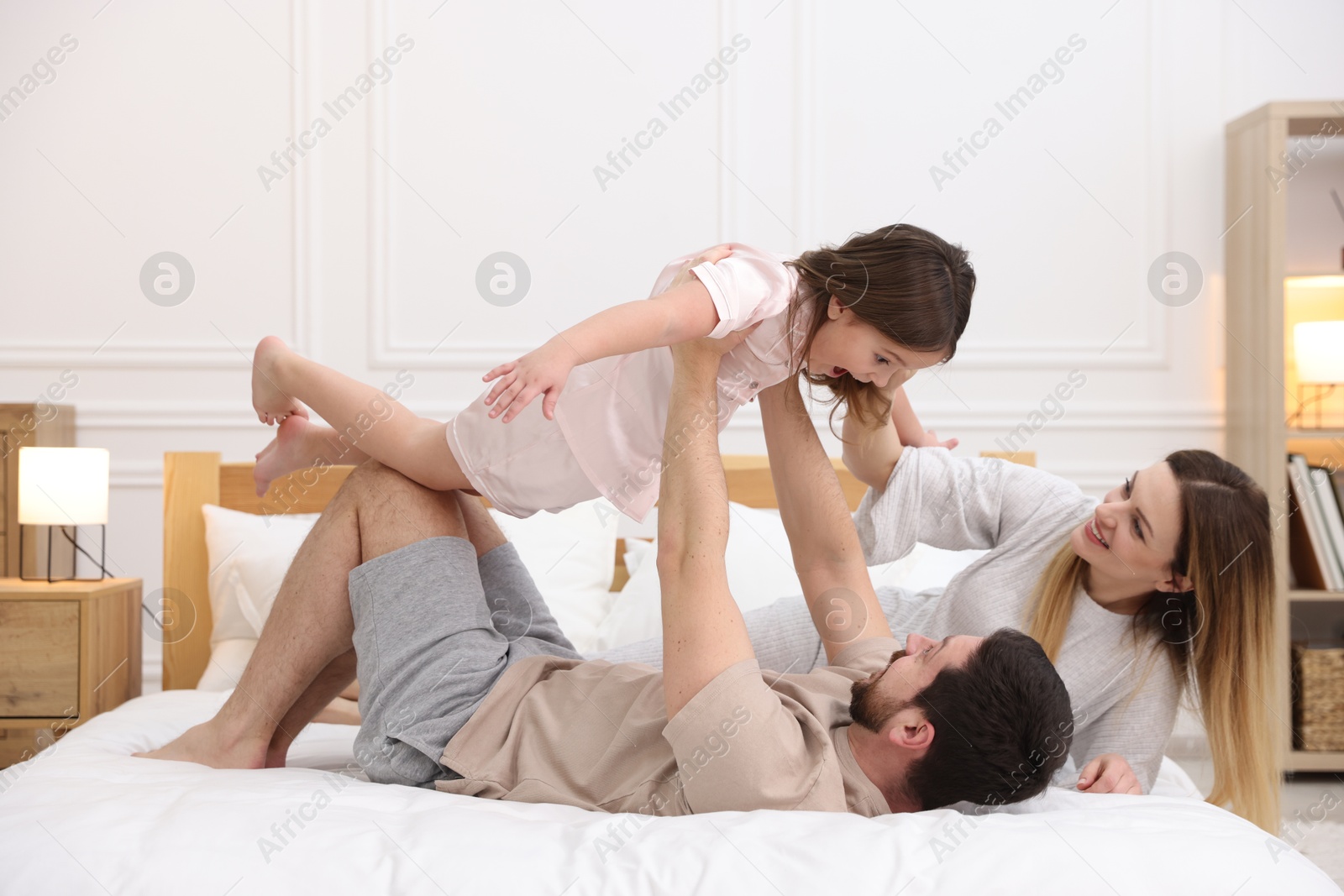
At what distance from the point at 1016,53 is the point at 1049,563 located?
1808 millimetres

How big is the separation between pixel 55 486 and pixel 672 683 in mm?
1720

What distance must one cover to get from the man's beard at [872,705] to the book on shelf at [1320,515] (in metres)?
2.13

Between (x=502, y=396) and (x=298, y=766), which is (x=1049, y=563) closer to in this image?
(x=502, y=396)

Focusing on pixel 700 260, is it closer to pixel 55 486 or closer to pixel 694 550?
pixel 694 550

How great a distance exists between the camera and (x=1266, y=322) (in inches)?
108

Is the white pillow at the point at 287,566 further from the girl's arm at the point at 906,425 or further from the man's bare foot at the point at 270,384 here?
the girl's arm at the point at 906,425

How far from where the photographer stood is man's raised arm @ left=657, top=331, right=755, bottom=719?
3.65ft

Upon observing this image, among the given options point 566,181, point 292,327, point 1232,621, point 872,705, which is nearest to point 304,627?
point 872,705

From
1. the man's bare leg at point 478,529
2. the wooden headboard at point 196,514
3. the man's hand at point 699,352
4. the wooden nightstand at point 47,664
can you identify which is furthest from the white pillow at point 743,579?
the wooden nightstand at point 47,664

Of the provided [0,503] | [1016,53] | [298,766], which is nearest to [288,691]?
[298,766]

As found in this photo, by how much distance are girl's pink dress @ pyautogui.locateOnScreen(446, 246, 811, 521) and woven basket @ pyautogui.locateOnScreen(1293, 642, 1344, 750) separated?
2.11 meters

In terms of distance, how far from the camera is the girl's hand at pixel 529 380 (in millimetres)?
1105

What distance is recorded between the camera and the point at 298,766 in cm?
148

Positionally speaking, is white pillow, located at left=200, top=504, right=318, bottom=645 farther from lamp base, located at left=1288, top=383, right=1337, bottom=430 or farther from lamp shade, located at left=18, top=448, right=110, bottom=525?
lamp base, located at left=1288, top=383, right=1337, bottom=430
